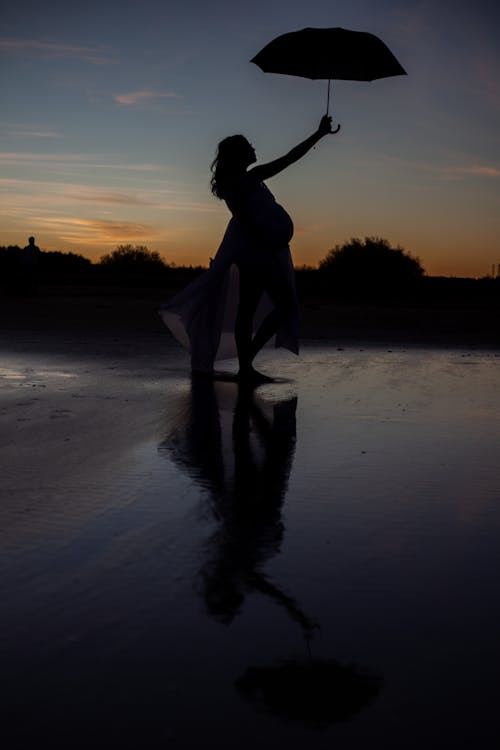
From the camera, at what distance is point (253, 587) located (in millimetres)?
3537

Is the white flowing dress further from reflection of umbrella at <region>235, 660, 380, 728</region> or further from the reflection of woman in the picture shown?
reflection of umbrella at <region>235, 660, 380, 728</region>

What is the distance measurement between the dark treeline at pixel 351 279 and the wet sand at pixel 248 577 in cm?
3205

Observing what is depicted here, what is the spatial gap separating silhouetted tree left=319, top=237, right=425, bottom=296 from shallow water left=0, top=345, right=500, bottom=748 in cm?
4754

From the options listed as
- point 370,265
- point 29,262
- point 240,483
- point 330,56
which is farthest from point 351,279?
point 240,483

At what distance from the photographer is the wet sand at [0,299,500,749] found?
2578 millimetres

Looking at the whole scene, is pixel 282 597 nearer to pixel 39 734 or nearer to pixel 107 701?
pixel 107 701

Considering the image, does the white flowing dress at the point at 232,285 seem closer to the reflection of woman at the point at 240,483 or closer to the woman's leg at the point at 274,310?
the woman's leg at the point at 274,310

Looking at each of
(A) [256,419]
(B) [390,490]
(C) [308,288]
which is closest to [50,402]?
(A) [256,419]

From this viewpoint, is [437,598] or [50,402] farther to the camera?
[50,402]

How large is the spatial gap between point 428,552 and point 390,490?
1.13 metres

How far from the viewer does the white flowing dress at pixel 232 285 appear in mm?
10273

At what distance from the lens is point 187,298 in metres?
11.5

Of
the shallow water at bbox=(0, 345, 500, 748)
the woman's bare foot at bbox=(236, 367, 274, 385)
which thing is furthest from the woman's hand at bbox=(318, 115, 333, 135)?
the shallow water at bbox=(0, 345, 500, 748)

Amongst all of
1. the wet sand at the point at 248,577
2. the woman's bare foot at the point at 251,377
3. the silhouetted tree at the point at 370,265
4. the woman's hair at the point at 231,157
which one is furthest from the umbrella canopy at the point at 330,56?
the silhouetted tree at the point at 370,265
